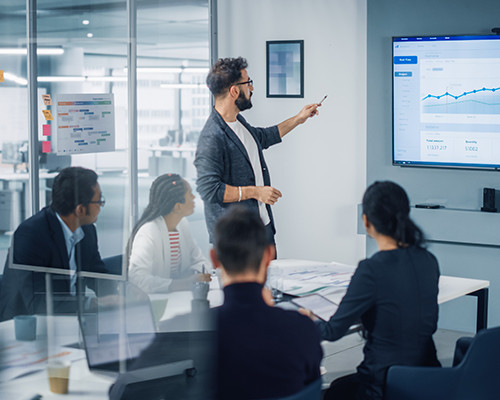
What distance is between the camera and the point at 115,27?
5.00m

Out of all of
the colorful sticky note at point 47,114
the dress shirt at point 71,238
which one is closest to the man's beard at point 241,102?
the dress shirt at point 71,238

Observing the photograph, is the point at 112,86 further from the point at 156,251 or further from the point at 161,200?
the point at 156,251

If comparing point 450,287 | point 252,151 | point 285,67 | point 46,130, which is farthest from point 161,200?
point 285,67

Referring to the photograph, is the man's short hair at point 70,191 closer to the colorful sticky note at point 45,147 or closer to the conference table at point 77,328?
the conference table at point 77,328

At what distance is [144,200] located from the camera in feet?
16.9

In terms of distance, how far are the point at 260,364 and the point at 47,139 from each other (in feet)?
10.5

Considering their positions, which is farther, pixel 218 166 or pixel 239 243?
pixel 218 166

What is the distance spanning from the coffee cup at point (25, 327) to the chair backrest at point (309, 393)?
3.54 ft

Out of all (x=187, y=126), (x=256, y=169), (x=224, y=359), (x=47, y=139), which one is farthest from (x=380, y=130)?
(x=224, y=359)

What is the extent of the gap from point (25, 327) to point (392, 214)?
129 cm

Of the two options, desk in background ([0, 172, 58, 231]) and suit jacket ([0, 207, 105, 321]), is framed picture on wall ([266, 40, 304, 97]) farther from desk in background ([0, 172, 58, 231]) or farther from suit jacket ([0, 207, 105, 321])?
suit jacket ([0, 207, 105, 321])

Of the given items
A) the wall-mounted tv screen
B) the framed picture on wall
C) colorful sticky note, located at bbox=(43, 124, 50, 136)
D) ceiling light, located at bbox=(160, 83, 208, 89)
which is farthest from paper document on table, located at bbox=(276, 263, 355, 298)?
ceiling light, located at bbox=(160, 83, 208, 89)

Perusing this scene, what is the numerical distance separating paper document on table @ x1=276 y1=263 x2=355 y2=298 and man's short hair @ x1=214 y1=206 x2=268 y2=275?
1.00 m

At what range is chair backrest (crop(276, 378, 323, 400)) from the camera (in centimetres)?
149
